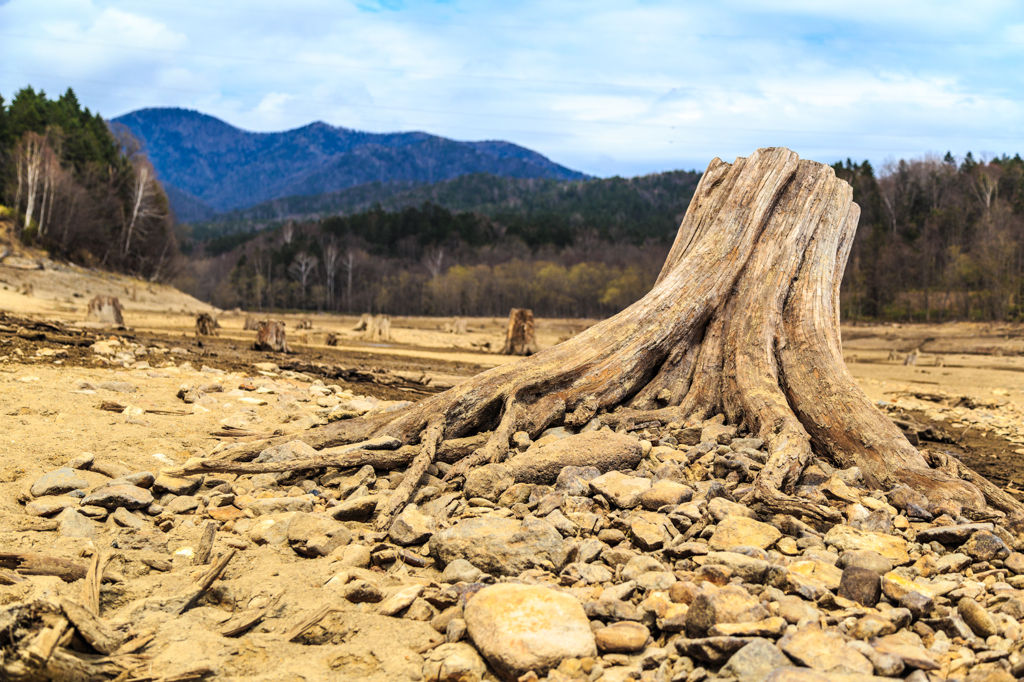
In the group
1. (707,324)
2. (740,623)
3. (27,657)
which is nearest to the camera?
(27,657)

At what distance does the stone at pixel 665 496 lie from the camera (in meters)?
4.09

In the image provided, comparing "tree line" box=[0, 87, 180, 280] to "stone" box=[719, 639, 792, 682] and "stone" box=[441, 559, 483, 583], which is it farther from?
"stone" box=[719, 639, 792, 682]

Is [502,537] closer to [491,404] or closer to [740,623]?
[740,623]

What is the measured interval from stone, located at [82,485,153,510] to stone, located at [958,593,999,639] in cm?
447

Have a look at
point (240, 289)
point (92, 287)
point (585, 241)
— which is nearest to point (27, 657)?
point (92, 287)

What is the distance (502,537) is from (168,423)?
4058mm

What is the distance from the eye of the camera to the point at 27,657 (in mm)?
2420

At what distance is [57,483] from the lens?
4.18 meters

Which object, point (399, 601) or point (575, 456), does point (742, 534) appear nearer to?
point (575, 456)

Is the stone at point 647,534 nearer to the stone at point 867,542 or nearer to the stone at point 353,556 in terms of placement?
the stone at point 867,542

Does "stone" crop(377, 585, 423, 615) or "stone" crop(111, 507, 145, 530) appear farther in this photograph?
"stone" crop(111, 507, 145, 530)

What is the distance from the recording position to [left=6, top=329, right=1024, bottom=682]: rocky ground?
8.77 feet

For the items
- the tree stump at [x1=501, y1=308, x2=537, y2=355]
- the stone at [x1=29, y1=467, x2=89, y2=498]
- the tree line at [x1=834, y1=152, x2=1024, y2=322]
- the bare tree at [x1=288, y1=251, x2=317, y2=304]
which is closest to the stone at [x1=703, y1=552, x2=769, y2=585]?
the stone at [x1=29, y1=467, x2=89, y2=498]

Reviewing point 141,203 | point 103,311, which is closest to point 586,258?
point 141,203
